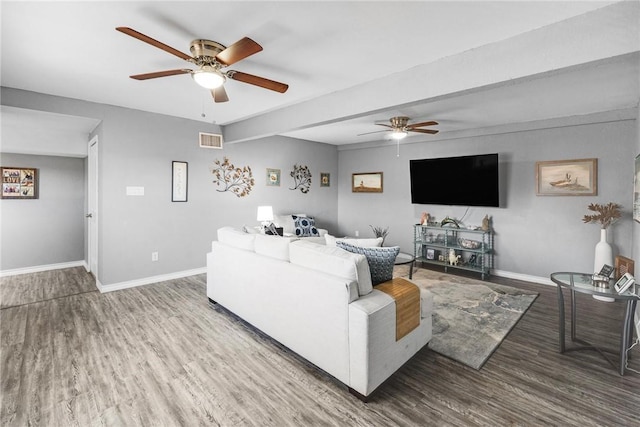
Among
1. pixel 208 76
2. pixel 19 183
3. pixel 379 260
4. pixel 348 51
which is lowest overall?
pixel 379 260

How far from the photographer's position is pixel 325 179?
23.3 feet

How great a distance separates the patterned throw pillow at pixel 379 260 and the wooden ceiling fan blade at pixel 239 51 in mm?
1620

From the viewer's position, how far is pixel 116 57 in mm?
2525

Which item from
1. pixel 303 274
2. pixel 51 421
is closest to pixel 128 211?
pixel 51 421

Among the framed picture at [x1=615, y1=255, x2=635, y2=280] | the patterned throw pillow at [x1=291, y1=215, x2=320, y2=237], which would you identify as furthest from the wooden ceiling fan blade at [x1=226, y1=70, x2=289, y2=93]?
the framed picture at [x1=615, y1=255, x2=635, y2=280]

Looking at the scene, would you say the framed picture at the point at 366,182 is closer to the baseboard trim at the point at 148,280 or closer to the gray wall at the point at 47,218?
the baseboard trim at the point at 148,280

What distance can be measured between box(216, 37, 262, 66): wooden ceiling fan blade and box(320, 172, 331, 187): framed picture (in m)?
4.92

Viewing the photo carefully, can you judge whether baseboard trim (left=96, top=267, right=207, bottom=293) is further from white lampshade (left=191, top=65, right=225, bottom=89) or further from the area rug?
the area rug

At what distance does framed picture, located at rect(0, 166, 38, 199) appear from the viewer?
15.8 feet

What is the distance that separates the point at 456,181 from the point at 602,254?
2133 mm

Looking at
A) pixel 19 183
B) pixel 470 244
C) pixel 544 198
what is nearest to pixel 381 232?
pixel 470 244

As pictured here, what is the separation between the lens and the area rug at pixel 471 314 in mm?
2637

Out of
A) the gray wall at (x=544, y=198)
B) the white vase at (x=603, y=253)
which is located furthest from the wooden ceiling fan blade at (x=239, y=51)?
the white vase at (x=603, y=253)

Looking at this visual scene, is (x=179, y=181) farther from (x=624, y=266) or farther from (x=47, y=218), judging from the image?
(x=624, y=266)
